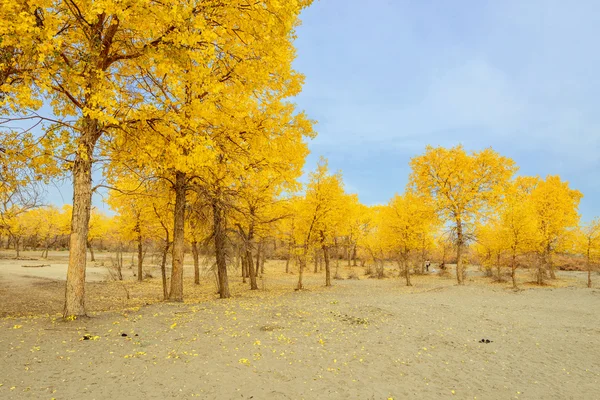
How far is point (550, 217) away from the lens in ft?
84.1

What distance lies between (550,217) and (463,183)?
10.1 metres

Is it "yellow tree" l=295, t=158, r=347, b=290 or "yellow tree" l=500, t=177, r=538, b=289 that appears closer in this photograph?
"yellow tree" l=295, t=158, r=347, b=290

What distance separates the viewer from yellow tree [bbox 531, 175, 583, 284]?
24766mm

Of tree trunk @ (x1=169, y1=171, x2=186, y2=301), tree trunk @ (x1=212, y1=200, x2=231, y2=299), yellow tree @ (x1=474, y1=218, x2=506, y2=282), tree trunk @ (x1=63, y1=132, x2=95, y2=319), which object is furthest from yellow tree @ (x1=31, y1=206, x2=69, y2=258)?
yellow tree @ (x1=474, y1=218, x2=506, y2=282)

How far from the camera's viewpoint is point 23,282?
19.5 meters

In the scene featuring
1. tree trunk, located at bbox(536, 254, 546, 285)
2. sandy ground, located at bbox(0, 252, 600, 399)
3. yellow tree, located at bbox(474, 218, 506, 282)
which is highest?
yellow tree, located at bbox(474, 218, 506, 282)

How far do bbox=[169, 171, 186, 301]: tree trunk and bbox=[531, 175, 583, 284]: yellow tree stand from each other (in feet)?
81.7

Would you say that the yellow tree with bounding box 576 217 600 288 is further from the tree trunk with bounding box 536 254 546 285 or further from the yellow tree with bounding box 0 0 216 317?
the yellow tree with bounding box 0 0 216 317

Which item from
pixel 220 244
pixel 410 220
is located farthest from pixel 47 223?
pixel 410 220

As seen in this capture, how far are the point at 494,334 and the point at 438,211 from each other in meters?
14.2

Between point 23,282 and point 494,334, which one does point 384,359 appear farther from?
point 23,282

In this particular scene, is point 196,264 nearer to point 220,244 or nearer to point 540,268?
point 220,244

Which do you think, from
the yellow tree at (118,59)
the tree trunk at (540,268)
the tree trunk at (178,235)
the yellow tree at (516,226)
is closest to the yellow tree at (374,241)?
the yellow tree at (516,226)

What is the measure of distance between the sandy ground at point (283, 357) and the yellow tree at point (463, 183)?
41.0 feet
